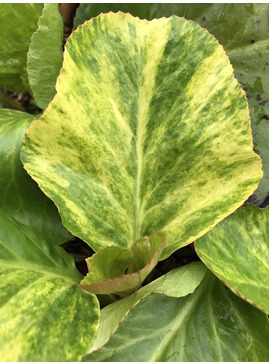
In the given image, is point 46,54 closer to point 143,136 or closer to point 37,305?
point 143,136

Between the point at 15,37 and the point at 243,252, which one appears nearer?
the point at 243,252

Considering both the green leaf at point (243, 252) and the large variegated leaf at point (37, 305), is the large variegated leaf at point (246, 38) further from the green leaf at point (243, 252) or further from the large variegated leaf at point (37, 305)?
the large variegated leaf at point (37, 305)

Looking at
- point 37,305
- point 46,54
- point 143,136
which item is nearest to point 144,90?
point 143,136

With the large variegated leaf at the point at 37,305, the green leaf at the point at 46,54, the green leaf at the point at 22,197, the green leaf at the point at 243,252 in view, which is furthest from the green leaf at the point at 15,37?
the green leaf at the point at 243,252

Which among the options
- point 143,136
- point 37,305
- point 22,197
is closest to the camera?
point 37,305

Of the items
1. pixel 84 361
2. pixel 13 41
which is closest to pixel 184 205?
pixel 84 361

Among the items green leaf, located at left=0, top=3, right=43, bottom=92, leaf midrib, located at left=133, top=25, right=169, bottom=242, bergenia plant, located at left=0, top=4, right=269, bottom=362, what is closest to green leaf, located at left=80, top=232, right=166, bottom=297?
bergenia plant, located at left=0, top=4, right=269, bottom=362

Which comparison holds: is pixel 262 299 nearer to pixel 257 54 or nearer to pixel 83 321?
pixel 83 321
